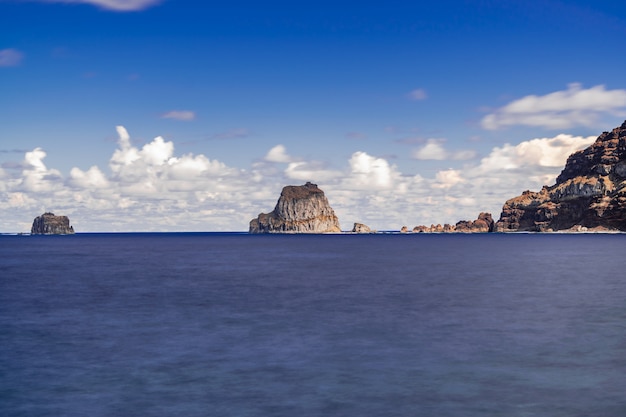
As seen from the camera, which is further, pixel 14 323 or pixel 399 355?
pixel 14 323

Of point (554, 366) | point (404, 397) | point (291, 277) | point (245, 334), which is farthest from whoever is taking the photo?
point (291, 277)

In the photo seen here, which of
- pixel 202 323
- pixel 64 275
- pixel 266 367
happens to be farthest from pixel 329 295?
pixel 64 275

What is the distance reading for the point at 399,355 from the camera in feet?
101

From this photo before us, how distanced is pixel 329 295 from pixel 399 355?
99.8 feet

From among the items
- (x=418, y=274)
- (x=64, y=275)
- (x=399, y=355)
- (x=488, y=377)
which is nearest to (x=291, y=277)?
(x=418, y=274)

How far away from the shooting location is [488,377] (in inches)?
1016

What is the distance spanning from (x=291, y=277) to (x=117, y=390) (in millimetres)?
61555

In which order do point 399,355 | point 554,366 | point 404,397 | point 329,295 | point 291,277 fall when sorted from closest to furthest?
1. point 404,397
2. point 554,366
3. point 399,355
4. point 329,295
5. point 291,277

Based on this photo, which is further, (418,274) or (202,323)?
(418,274)

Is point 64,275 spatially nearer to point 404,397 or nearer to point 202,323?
point 202,323

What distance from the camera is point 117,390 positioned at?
960 inches

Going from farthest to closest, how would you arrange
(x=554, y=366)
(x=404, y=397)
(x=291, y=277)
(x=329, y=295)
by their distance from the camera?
(x=291, y=277) → (x=329, y=295) → (x=554, y=366) → (x=404, y=397)

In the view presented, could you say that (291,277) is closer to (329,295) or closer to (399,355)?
(329,295)

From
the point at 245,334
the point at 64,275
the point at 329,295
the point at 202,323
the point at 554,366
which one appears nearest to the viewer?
the point at 554,366
